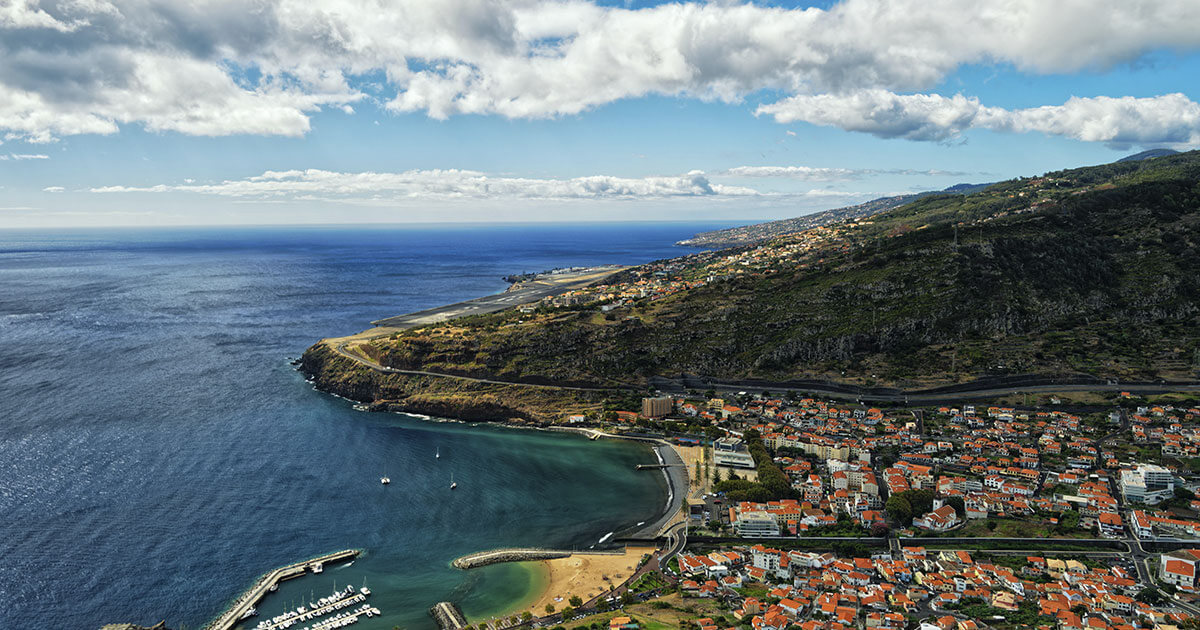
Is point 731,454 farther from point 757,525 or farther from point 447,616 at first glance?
point 447,616

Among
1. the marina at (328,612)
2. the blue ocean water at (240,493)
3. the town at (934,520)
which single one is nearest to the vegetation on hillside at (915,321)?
the town at (934,520)

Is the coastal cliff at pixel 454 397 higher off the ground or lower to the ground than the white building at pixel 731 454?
higher

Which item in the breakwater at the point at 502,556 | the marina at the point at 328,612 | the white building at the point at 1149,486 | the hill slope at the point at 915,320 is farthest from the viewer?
the hill slope at the point at 915,320

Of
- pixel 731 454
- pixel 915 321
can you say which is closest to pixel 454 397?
pixel 731 454

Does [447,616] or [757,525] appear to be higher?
[757,525]

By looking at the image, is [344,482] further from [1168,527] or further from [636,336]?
[1168,527]

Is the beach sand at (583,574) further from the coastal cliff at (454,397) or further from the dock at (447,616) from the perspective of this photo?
the coastal cliff at (454,397)
